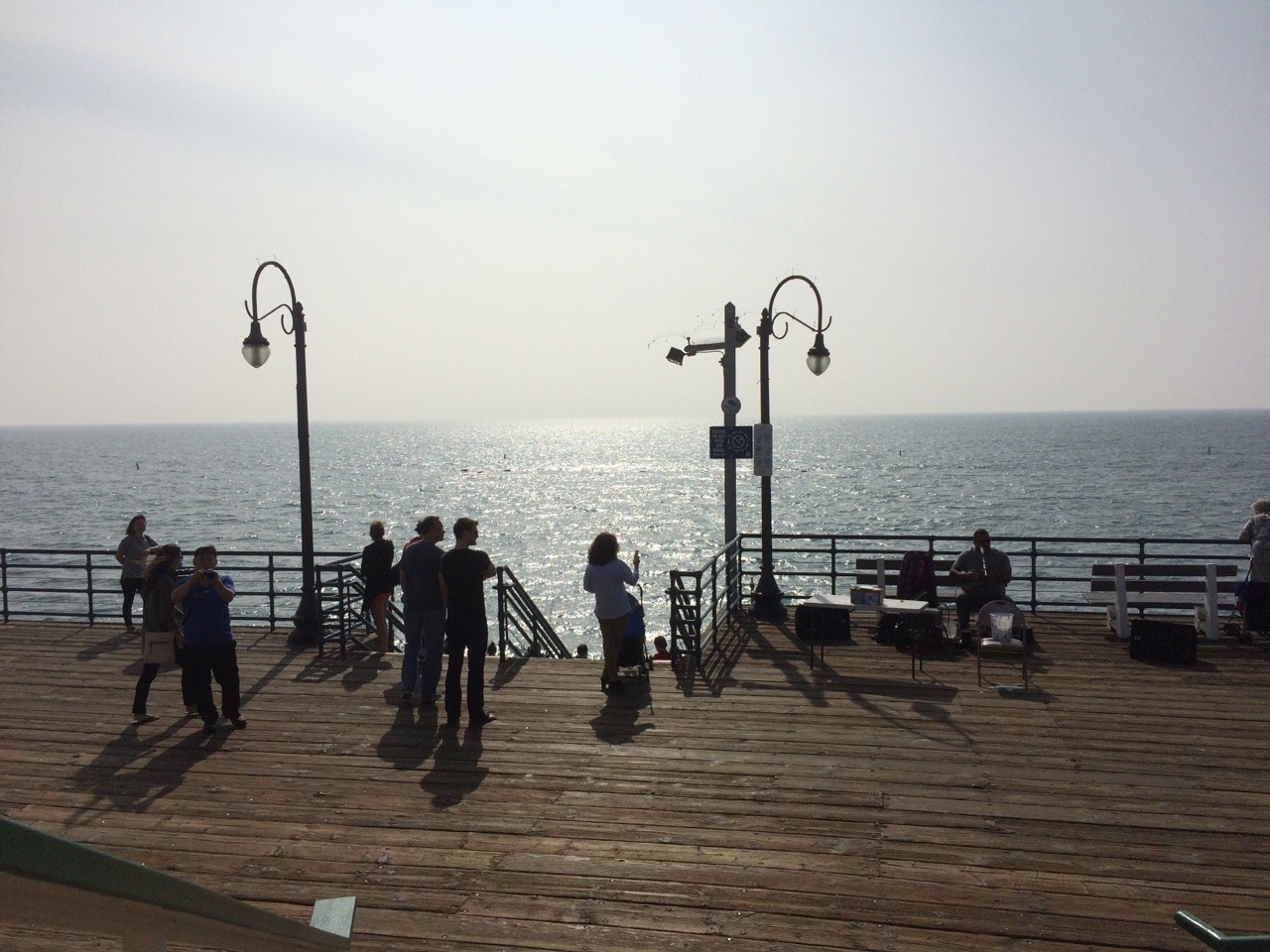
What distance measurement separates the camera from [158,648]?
9625 millimetres

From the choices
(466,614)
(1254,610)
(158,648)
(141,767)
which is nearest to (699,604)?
(466,614)

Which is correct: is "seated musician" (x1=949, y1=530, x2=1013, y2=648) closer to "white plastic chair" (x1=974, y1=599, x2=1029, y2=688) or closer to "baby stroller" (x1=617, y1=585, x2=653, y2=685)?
"white plastic chair" (x1=974, y1=599, x2=1029, y2=688)

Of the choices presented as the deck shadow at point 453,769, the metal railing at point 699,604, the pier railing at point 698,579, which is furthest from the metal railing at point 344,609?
the metal railing at point 699,604

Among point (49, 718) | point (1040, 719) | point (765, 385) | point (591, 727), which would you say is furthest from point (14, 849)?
point (765, 385)

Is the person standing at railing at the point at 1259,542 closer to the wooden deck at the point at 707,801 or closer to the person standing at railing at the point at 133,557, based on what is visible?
the wooden deck at the point at 707,801

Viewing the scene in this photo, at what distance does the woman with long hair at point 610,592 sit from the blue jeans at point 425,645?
4.98 feet

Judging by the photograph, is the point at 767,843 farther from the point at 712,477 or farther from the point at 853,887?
the point at 712,477

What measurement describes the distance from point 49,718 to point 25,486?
121 metres

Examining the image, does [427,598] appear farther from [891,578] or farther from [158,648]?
[891,578]

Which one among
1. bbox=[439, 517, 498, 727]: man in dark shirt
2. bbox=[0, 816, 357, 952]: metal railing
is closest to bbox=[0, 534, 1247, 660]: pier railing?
bbox=[439, 517, 498, 727]: man in dark shirt

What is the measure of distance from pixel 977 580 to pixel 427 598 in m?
6.69

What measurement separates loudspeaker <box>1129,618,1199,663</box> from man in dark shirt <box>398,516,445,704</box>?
7.66 meters

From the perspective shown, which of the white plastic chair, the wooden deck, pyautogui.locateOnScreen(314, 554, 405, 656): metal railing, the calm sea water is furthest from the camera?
the calm sea water

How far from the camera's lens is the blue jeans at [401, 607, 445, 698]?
33.0 ft
